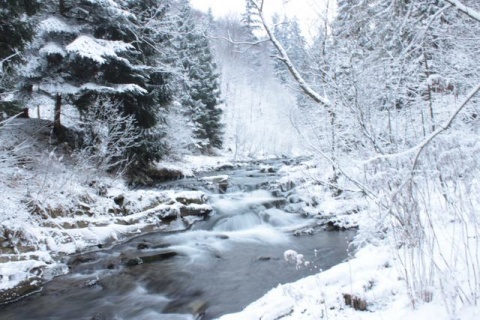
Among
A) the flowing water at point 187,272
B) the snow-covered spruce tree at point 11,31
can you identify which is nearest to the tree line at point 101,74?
the snow-covered spruce tree at point 11,31

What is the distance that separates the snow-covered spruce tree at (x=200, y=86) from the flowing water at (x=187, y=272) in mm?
18351

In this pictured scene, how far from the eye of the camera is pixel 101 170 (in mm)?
10398

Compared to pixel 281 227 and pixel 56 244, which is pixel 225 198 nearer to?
pixel 281 227

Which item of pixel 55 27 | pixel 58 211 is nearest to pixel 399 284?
pixel 58 211

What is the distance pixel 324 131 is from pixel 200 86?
78.0ft

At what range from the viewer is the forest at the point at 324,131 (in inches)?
121

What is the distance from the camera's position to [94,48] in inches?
454

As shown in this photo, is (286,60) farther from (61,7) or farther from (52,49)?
(61,7)

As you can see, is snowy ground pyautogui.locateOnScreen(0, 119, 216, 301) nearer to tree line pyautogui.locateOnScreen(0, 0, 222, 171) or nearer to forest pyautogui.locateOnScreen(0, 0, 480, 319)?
forest pyautogui.locateOnScreen(0, 0, 480, 319)

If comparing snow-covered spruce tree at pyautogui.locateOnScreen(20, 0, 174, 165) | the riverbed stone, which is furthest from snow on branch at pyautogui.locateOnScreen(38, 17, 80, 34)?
the riverbed stone

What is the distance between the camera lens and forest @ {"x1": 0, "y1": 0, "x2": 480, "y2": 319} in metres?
3.08

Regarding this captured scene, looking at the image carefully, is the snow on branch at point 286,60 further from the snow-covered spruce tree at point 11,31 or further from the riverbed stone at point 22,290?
the snow-covered spruce tree at point 11,31

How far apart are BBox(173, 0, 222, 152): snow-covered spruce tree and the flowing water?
18.4 meters

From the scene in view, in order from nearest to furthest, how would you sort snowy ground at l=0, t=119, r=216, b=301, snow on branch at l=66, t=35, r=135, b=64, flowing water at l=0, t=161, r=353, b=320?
flowing water at l=0, t=161, r=353, b=320
snowy ground at l=0, t=119, r=216, b=301
snow on branch at l=66, t=35, r=135, b=64
